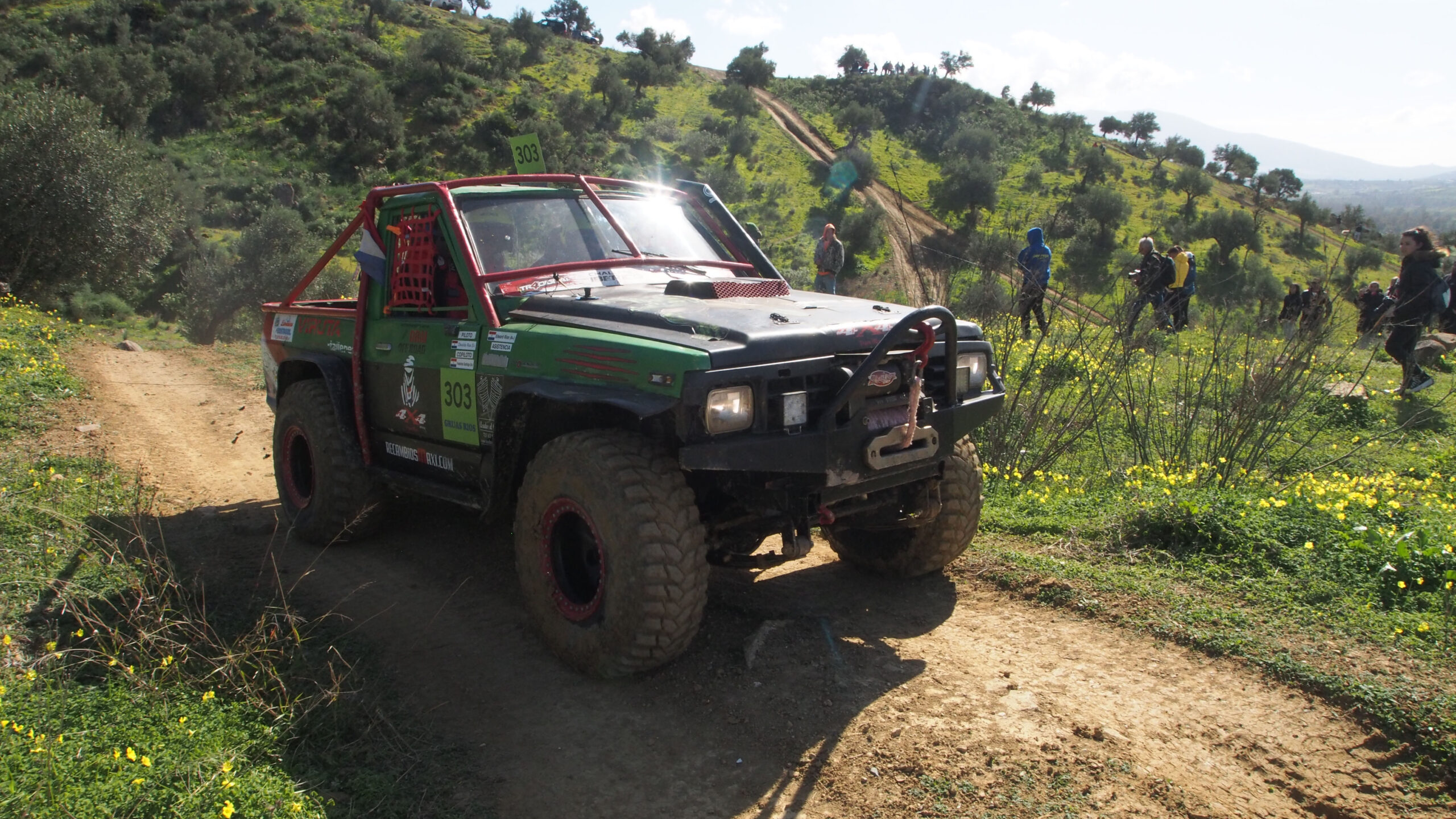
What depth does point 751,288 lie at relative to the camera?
4691mm

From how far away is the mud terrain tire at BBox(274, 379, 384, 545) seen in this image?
5402 mm

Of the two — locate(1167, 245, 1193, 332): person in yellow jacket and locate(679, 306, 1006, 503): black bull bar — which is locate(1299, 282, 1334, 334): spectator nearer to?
locate(1167, 245, 1193, 332): person in yellow jacket

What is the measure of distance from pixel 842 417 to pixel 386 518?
345cm

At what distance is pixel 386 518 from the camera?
5785 millimetres

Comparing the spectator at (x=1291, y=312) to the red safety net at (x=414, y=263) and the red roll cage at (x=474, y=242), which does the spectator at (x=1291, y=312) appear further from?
the red safety net at (x=414, y=263)

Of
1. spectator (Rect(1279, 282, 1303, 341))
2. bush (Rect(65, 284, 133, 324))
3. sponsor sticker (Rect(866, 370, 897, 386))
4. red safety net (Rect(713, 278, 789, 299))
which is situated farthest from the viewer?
bush (Rect(65, 284, 133, 324))

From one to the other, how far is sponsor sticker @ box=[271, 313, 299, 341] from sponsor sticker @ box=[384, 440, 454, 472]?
4.75 feet

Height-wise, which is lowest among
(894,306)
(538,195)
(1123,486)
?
(1123,486)

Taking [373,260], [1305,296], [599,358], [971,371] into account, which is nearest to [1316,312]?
[1305,296]

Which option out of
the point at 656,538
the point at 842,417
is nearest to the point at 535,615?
the point at 656,538

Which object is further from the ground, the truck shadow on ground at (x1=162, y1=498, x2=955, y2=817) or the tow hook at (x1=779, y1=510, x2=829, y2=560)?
the tow hook at (x1=779, y1=510, x2=829, y2=560)

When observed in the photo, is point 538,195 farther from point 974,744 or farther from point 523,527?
point 974,744

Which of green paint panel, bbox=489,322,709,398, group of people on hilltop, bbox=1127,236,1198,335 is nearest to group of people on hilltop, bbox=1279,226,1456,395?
group of people on hilltop, bbox=1127,236,1198,335

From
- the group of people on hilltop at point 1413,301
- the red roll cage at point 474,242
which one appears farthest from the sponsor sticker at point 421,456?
the group of people on hilltop at point 1413,301
